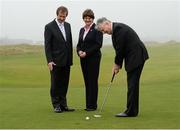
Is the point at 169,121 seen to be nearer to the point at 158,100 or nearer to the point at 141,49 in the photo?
the point at 141,49

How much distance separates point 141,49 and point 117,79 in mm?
12625

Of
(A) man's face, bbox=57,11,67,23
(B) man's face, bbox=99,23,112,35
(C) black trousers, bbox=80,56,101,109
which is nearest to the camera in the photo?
(B) man's face, bbox=99,23,112,35

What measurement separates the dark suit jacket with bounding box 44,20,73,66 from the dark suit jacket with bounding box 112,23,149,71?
1115mm

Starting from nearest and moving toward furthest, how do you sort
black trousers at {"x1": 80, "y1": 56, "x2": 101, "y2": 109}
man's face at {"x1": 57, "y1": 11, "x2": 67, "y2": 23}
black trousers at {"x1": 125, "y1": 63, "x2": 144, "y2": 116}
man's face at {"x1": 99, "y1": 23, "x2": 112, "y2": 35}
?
1. man's face at {"x1": 99, "y1": 23, "x2": 112, "y2": 35}
2. black trousers at {"x1": 125, "y1": 63, "x2": 144, "y2": 116}
3. man's face at {"x1": 57, "y1": 11, "x2": 67, "y2": 23}
4. black trousers at {"x1": 80, "y1": 56, "x2": 101, "y2": 109}

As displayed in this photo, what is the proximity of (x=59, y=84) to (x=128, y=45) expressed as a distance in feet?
5.65

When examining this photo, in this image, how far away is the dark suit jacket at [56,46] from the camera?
9727 millimetres

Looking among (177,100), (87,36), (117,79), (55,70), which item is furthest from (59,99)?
(117,79)

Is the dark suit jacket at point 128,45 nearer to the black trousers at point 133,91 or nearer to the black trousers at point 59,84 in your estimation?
the black trousers at point 133,91

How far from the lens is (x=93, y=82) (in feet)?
33.3

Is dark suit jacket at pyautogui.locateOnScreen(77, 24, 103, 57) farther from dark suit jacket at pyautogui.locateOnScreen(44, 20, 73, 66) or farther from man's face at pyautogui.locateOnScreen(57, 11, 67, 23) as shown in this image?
man's face at pyautogui.locateOnScreen(57, 11, 67, 23)

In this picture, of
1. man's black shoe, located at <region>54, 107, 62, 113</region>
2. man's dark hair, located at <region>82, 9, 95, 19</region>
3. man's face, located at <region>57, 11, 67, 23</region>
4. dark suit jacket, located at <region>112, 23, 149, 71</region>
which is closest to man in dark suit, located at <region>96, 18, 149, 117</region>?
dark suit jacket, located at <region>112, 23, 149, 71</region>

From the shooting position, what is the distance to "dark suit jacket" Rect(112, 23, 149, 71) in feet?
29.4

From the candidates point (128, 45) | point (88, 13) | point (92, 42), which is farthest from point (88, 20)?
point (128, 45)

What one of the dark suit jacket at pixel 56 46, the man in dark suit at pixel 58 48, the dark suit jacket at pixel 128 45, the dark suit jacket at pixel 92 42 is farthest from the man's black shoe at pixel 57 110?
the dark suit jacket at pixel 128 45
